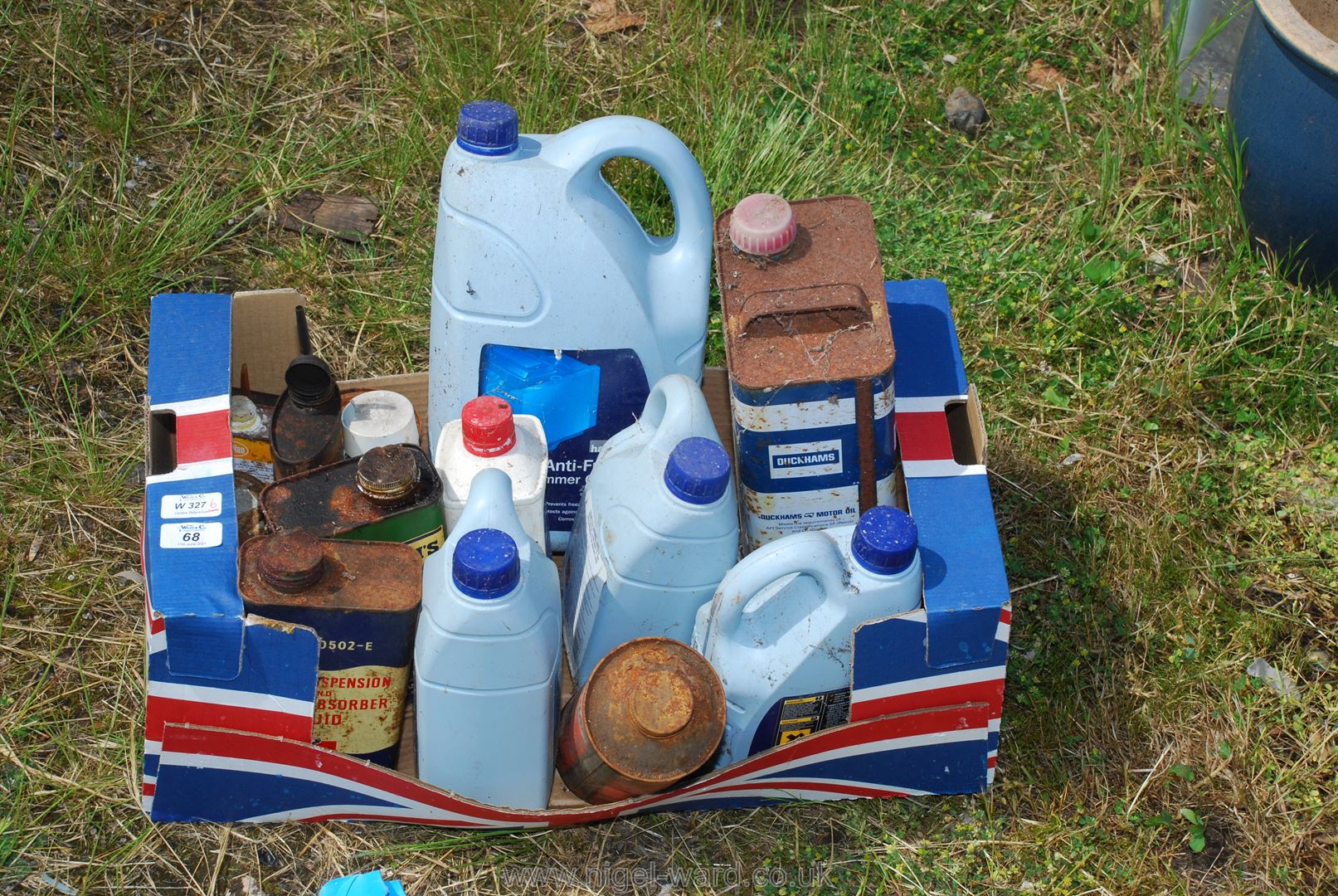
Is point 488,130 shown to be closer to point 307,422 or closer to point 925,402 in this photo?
point 307,422

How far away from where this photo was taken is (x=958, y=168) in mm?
2508

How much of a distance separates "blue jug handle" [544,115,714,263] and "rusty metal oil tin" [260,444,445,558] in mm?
417

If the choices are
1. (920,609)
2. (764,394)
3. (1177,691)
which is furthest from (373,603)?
(1177,691)

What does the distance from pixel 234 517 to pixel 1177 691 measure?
1332mm

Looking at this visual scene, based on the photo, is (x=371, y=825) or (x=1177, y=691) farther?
(x=1177, y=691)

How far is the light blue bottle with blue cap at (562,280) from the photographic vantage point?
4.90 feet

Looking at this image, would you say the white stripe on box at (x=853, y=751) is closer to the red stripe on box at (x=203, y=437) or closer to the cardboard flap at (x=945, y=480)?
the cardboard flap at (x=945, y=480)

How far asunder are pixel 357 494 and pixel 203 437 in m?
0.24

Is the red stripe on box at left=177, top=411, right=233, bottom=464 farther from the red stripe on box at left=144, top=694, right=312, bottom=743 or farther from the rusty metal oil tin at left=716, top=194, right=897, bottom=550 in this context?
the rusty metal oil tin at left=716, top=194, right=897, bottom=550

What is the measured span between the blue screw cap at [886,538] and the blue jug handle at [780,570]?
0.13 ft

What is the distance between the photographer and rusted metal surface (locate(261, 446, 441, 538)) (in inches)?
55.9

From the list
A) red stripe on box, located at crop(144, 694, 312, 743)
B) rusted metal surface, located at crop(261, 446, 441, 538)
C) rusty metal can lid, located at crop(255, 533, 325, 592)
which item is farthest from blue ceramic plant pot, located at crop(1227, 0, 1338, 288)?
red stripe on box, located at crop(144, 694, 312, 743)

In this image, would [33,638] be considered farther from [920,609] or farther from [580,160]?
[920,609]

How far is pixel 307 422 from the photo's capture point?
1.56 metres
